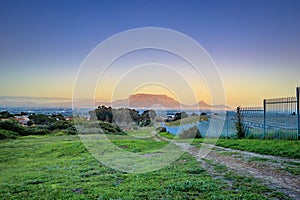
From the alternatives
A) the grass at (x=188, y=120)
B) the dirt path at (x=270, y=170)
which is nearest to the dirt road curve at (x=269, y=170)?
the dirt path at (x=270, y=170)

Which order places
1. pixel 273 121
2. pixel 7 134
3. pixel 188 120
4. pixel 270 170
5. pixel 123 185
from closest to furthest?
pixel 123 185 → pixel 270 170 → pixel 273 121 → pixel 7 134 → pixel 188 120

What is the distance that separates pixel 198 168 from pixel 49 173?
14.7ft

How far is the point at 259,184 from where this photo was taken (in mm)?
5434

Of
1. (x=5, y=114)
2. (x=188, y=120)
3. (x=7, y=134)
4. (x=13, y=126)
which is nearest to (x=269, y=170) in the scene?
(x=7, y=134)

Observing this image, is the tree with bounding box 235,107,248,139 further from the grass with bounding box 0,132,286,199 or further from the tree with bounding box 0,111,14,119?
the tree with bounding box 0,111,14,119

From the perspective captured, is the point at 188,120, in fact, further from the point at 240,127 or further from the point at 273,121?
the point at 273,121

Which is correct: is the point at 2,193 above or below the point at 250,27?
below

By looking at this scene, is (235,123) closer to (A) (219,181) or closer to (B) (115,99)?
(B) (115,99)

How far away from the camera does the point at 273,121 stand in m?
12.9

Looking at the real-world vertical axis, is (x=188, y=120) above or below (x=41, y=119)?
above

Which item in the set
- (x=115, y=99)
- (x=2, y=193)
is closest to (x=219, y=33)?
(x=115, y=99)

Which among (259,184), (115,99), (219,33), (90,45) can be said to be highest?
(219,33)

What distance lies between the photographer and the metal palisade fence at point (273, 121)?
37.9 feet

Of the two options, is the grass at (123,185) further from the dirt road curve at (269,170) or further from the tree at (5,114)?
the tree at (5,114)
